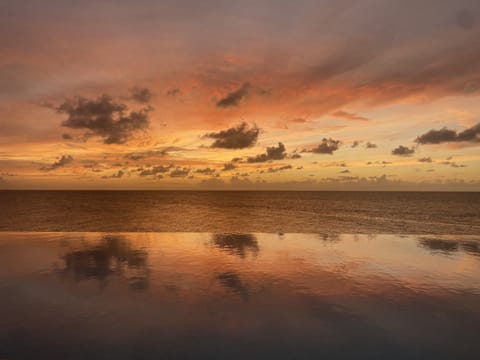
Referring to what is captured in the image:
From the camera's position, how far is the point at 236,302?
852 centimetres

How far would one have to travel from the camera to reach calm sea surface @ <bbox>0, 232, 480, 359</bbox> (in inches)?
250

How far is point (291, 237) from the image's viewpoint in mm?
18547

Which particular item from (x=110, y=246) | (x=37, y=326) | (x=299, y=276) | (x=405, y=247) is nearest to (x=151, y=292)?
(x=37, y=326)

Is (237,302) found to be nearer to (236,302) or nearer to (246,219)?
(236,302)

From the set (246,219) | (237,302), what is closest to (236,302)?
(237,302)

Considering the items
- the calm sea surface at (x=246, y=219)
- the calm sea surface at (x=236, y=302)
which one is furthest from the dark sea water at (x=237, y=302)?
Result: the calm sea surface at (x=246, y=219)

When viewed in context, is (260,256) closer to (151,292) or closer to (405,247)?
(151,292)

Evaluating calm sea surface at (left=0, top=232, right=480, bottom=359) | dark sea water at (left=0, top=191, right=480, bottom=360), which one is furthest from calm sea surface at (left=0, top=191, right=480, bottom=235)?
calm sea surface at (left=0, top=232, right=480, bottom=359)

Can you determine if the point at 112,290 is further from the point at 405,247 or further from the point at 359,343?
the point at 405,247

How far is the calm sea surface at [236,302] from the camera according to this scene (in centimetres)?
634

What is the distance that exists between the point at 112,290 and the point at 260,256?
20.7ft

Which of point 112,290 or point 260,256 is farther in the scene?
point 260,256

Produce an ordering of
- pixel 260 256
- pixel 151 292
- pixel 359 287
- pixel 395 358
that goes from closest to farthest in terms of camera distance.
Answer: pixel 395 358, pixel 151 292, pixel 359 287, pixel 260 256

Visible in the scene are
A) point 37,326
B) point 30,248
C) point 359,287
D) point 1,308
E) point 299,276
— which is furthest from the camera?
point 30,248
